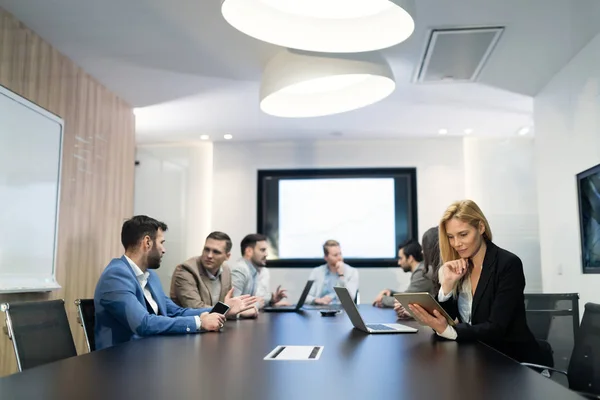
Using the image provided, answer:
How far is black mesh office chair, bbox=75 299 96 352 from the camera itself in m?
2.74

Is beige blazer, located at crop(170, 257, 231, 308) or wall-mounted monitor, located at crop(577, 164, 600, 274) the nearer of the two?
beige blazer, located at crop(170, 257, 231, 308)

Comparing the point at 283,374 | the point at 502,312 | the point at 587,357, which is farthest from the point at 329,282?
the point at 283,374

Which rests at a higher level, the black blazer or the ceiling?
the ceiling

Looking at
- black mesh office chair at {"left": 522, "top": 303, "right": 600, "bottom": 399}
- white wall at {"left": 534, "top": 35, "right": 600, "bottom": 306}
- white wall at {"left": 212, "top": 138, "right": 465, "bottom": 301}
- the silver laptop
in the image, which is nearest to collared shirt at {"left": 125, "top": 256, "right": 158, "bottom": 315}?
the silver laptop

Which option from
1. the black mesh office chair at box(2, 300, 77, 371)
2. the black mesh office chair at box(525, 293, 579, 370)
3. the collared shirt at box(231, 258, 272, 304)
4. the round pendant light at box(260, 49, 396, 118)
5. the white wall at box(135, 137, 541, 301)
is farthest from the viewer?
the white wall at box(135, 137, 541, 301)

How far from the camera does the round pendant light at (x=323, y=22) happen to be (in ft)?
8.79

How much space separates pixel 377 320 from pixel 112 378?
202 cm

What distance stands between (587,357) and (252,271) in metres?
3.39

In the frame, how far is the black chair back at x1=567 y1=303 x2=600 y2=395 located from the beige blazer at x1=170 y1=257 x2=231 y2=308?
2367mm

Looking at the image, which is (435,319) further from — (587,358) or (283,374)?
(283,374)

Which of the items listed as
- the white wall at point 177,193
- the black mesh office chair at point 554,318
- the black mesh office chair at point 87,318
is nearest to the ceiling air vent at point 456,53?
the black mesh office chair at point 554,318

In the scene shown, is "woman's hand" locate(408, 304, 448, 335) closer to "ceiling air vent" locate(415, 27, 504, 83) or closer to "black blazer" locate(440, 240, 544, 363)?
"black blazer" locate(440, 240, 544, 363)

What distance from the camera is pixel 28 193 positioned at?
4.12 metres

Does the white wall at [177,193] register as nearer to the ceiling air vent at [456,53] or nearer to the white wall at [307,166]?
the white wall at [307,166]
